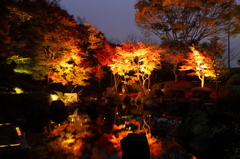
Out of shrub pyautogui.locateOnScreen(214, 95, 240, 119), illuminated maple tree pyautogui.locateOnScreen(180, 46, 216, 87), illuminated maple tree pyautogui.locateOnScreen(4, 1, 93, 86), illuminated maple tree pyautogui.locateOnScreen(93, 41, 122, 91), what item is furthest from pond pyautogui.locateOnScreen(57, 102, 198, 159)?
illuminated maple tree pyautogui.locateOnScreen(93, 41, 122, 91)

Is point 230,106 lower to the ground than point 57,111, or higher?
higher

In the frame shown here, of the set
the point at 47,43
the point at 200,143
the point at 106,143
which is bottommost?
the point at 106,143

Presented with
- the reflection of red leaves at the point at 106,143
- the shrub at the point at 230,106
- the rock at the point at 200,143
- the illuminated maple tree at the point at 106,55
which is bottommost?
the reflection of red leaves at the point at 106,143

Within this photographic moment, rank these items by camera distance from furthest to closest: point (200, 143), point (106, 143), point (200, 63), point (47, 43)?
point (200, 63), point (47, 43), point (106, 143), point (200, 143)

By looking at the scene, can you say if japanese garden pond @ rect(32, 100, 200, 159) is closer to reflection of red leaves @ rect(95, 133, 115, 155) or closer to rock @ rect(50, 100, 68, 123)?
reflection of red leaves @ rect(95, 133, 115, 155)

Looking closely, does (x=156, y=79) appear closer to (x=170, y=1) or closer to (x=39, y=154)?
(x=170, y=1)

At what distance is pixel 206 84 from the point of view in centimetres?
2127

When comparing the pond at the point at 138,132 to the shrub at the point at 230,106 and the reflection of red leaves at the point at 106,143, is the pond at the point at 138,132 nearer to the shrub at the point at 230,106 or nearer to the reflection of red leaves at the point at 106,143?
the reflection of red leaves at the point at 106,143

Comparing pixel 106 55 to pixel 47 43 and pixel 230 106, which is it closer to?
pixel 47 43

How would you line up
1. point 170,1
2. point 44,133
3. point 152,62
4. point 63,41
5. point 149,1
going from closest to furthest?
point 44,133
point 63,41
point 152,62
point 170,1
point 149,1

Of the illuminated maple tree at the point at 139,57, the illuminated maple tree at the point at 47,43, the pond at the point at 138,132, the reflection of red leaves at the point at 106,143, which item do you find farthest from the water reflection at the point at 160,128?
the illuminated maple tree at the point at 47,43

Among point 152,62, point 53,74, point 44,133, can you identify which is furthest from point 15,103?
point 152,62

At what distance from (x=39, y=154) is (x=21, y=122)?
492cm

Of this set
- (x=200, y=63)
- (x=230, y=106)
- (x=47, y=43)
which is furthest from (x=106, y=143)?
(x=200, y=63)
